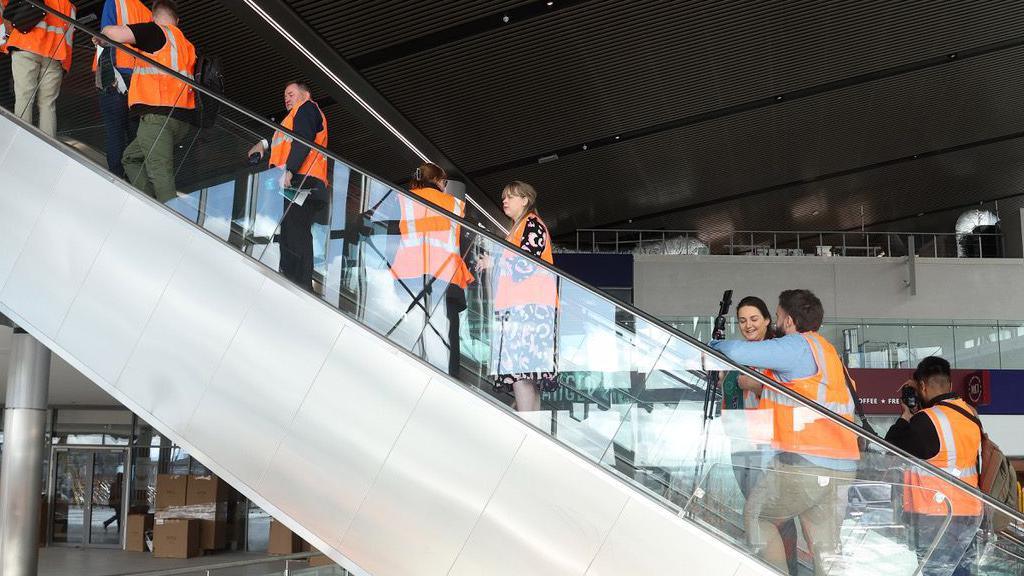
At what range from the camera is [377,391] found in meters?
5.27

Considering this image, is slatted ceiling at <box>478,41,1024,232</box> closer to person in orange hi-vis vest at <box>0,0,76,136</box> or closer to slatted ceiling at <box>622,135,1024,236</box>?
slatted ceiling at <box>622,135,1024,236</box>

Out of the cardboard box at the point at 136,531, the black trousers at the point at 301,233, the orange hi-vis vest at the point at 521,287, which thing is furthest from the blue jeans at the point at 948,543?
the cardboard box at the point at 136,531

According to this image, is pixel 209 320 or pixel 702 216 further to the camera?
pixel 702 216

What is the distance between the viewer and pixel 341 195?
18.8ft

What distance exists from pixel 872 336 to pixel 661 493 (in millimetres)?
15051

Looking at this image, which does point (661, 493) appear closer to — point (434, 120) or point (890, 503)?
point (890, 503)

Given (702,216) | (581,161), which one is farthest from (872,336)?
(581,161)

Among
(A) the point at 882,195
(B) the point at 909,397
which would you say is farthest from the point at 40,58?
(A) the point at 882,195

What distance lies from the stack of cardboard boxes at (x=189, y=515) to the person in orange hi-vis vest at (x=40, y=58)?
1242 centimetres

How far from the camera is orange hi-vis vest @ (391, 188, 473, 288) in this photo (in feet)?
17.8

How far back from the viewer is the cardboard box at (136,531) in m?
18.4

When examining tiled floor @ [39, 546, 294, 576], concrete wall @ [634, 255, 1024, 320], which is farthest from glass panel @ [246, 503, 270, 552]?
concrete wall @ [634, 255, 1024, 320]

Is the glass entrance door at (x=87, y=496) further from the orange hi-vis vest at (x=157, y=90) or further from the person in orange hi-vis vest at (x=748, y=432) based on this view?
the person in orange hi-vis vest at (x=748, y=432)

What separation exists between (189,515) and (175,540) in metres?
0.81
